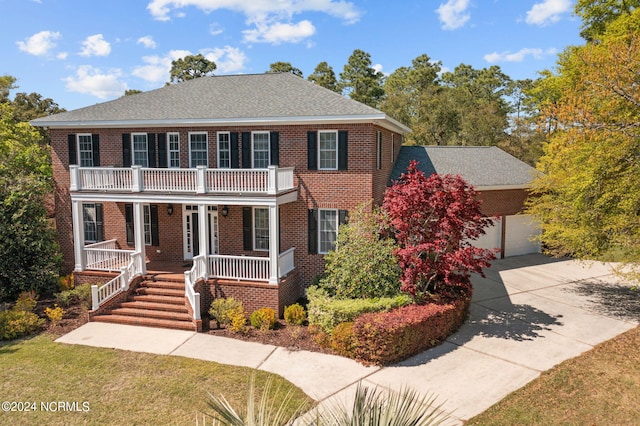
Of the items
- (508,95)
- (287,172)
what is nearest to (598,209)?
(287,172)

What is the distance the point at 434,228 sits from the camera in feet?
41.5

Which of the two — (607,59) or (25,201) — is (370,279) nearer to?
(607,59)

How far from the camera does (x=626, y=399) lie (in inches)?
353

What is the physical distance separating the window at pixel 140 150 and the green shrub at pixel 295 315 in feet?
27.8

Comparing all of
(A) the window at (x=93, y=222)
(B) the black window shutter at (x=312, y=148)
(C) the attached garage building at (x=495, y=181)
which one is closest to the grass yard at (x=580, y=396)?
(B) the black window shutter at (x=312, y=148)

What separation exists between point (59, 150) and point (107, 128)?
2.36 meters

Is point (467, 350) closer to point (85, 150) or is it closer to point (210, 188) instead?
point (210, 188)

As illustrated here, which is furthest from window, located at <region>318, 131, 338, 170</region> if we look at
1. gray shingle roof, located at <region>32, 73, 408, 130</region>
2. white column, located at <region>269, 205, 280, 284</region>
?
white column, located at <region>269, 205, 280, 284</region>

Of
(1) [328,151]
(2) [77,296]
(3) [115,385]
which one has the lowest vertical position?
(3) [115,385]

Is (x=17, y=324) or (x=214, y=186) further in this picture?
(x=214, y=186)

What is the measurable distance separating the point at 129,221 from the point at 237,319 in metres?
7.67

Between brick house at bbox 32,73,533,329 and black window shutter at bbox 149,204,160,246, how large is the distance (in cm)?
4

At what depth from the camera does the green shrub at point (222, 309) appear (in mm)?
13383

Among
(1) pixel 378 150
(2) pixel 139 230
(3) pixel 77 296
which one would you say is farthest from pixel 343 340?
(3) pixel 77 296
